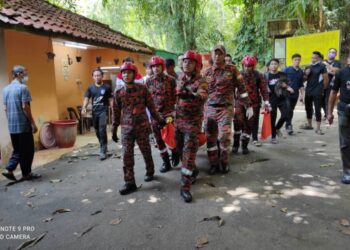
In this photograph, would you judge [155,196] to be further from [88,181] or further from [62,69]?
[62,69]

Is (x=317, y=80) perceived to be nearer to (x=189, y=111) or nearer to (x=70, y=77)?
(x=189, y=111)

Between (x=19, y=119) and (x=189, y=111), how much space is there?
9.41 feet

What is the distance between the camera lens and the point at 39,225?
4062 millimetres

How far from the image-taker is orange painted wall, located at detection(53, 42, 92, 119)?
10.8 m

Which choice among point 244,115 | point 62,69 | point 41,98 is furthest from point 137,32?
point 244,115

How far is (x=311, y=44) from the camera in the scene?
35.1 feet

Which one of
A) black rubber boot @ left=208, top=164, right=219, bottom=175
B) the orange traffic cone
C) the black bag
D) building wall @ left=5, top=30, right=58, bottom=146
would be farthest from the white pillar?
the black bag

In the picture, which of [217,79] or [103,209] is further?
[217,79]

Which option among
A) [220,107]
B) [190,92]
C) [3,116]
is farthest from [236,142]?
[3,116]

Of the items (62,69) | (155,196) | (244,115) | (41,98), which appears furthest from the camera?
(62,69)

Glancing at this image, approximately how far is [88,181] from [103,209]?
1391mm

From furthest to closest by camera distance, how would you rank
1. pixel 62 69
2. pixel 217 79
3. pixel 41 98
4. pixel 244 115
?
pixel 62 69, pixel 41 98, pixel 244 115, pixel 217 79

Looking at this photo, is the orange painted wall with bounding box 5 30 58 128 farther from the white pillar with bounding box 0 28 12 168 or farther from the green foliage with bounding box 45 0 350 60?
the green foliage with bounding box 45 0 350 60

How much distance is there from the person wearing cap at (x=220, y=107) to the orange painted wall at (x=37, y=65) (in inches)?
176
